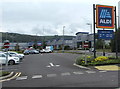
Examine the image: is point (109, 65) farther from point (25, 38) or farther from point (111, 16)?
point (25, 38)

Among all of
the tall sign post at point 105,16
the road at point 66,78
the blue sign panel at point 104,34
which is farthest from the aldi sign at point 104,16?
the road at point 66,78

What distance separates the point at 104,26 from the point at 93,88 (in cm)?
1410

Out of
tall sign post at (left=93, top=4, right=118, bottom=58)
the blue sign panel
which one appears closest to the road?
the blue sign panel

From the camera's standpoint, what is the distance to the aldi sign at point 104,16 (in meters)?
20.6

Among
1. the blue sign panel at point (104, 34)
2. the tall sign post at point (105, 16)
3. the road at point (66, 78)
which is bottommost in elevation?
the road at point (66, 78)

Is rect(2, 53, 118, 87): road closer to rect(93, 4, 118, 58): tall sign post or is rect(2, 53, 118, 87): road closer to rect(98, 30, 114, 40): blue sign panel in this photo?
rect(98, 30, 114, 40): blue sign panel

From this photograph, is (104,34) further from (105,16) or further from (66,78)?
(66,78)

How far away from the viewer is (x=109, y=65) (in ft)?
57.1

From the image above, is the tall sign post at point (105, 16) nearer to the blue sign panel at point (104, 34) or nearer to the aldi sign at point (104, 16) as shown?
the aldi sign at point (104, 16)

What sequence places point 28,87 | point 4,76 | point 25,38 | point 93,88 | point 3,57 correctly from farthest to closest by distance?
point 25,38 < point 3,57 < point 4,76 < point 28,87 < point 93,88

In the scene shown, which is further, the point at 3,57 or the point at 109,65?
the point at 3,57

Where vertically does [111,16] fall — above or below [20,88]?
above

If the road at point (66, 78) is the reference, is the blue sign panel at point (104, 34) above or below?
above

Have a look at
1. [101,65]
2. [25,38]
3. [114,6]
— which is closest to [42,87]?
[101,65]
